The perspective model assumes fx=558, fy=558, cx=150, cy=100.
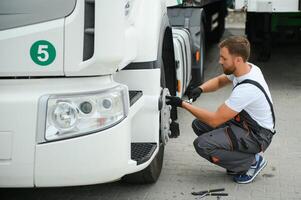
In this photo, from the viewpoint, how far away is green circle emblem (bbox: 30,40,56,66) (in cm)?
308

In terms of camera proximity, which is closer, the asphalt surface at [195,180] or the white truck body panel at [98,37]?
the white truck body panel at [98,37]

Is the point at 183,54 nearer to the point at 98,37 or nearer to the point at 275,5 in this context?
the point at 275,5

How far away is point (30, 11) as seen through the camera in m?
3.09

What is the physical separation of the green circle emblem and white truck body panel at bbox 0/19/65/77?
0.05 feet

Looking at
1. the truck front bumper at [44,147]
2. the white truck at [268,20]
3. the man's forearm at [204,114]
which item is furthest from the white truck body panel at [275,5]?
the truck front bumper at [44,147]

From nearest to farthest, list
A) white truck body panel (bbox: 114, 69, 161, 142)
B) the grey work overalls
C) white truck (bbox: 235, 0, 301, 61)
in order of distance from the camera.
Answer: white truck body panel (bbox: 114, 69, 161, 142) < the grey work overalls < white truck (bbox: 235, 0, 301, 61)

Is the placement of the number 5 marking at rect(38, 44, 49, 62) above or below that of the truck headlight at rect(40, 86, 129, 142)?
above

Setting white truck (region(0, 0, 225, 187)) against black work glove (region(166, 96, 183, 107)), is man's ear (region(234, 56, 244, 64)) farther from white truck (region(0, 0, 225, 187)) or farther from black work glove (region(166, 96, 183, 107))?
white truck (region(0, 0, 225, 187))

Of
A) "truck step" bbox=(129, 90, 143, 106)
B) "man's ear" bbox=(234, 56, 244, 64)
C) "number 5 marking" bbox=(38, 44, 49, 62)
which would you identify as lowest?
"truck step" bbox=(129, 90, 143, 106)

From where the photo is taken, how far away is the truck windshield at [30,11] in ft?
10.1

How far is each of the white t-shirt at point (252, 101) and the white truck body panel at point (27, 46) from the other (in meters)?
1.69

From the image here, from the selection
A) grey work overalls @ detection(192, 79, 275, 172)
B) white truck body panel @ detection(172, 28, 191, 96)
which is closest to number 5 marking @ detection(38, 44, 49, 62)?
grey work overalls @ detection(192, 79, 275, 172)

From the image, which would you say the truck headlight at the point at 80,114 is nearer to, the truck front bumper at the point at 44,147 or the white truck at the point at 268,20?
the truck front bumper at the point at 44,147

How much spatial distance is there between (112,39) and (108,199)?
1.63 meters
